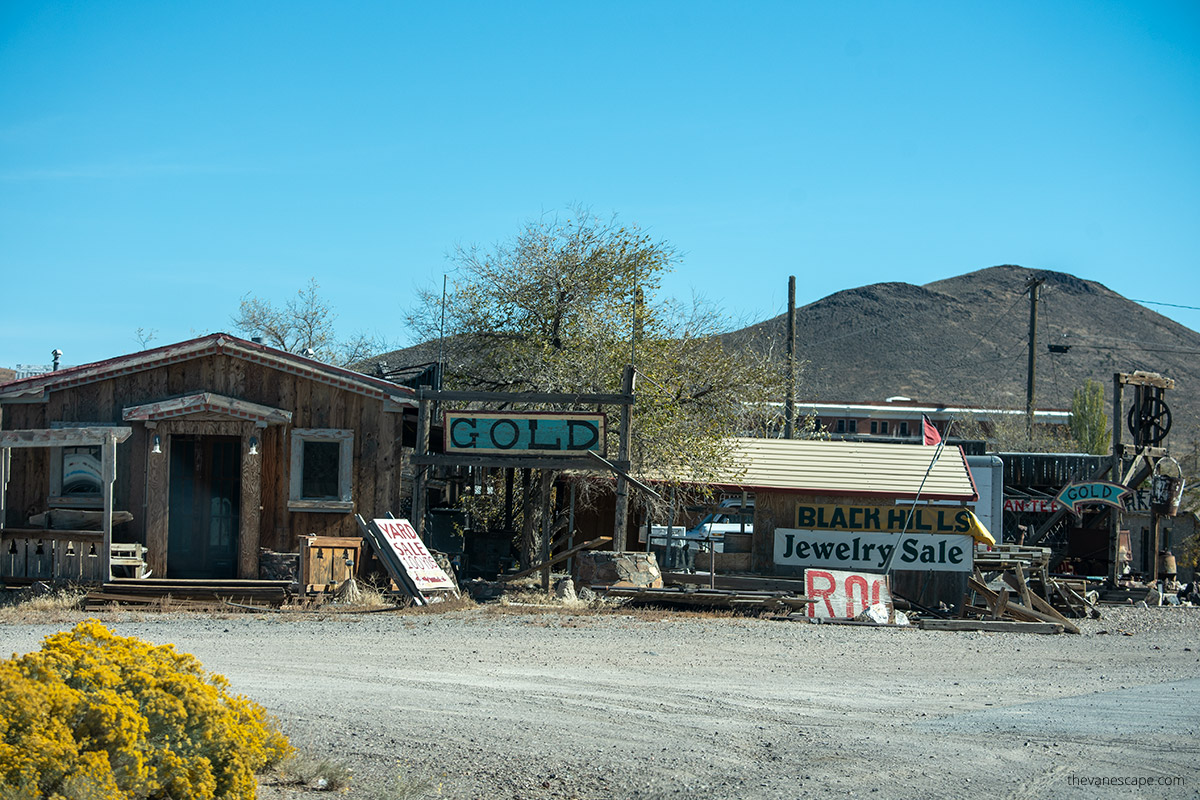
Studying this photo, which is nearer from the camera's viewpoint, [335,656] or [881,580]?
[335,656]

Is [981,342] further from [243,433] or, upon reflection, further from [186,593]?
[186,593]

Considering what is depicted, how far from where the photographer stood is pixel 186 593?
15.6 m

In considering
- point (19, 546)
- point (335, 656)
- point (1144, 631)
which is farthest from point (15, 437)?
point (1144, 631)

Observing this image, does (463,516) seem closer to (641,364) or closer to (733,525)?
(641,364)

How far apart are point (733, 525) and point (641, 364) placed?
6554 millimetres

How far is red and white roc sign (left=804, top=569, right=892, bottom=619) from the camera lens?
15625mm

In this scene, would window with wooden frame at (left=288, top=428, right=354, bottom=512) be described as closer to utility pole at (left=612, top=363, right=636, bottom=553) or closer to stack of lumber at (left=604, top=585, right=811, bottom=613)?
utility pole at (left=612, top=363, right=636, bottom=553)

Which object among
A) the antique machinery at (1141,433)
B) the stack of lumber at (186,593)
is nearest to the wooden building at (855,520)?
the stack of lumber at (186,593)

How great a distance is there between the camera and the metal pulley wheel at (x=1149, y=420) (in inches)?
1043

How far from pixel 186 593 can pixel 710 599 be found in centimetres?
755

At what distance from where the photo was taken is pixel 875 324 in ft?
472

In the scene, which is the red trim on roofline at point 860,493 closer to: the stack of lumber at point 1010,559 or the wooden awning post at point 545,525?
the stack of lumber at point 1010,559

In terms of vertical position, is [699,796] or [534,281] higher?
[534,281]

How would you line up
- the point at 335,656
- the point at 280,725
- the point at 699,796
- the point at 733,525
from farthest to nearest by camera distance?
the point at 733,525 < the point at 335,656 < the point at 280,725 < the point at 699,796
